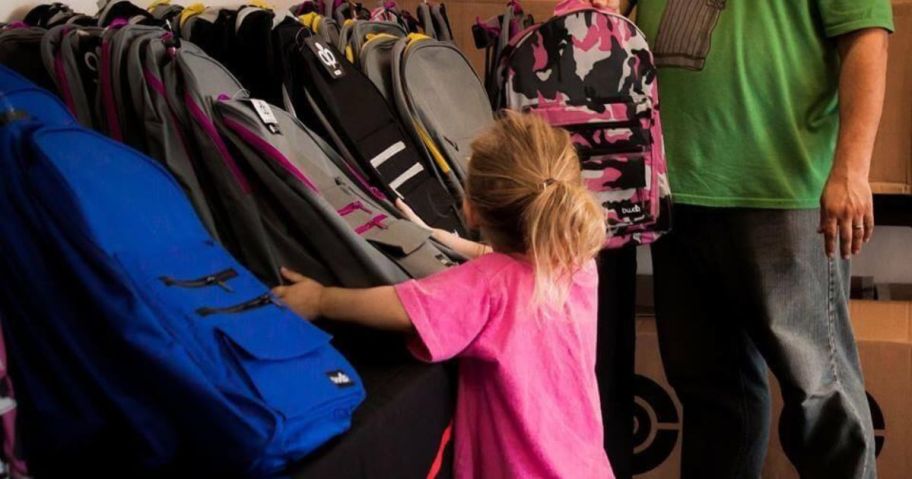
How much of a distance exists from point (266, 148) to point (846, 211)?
0.80 metres

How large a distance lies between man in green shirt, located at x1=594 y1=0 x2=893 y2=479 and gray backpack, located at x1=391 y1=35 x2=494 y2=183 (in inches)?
12.4

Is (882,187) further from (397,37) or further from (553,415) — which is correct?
(553,415)

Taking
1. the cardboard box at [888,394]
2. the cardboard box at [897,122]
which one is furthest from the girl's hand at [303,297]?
the cardboard box at [897,122]

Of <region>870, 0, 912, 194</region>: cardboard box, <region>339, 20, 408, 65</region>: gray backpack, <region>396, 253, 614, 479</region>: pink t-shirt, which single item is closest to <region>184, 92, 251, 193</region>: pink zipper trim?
<region>396, 253, 614, 479</region>: pink t-shirt

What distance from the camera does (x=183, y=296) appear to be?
81 cm

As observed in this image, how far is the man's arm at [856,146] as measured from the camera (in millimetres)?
1334

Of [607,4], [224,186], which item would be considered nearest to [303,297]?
[224,186]

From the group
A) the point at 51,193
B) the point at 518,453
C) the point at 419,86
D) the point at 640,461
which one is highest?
the point at 51,193

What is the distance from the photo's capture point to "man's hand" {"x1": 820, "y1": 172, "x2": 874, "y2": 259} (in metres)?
1.33

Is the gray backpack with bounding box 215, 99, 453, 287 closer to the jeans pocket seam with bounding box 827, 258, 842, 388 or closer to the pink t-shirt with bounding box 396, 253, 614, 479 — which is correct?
the pink t-shirt with bounding box 396, 253, 614, 479

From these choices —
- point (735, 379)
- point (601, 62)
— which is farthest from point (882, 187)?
point (601, 62)

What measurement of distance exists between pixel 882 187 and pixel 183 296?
5.65 feet

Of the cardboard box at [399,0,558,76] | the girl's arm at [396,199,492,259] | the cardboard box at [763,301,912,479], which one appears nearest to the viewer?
the girl's arm at [396,199,492,259]

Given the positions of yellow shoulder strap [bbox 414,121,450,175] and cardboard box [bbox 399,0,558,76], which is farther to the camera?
cardboard box [bbox 399,0,558,76]
